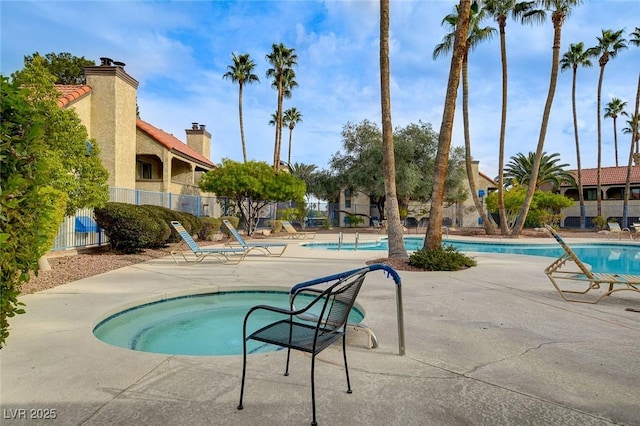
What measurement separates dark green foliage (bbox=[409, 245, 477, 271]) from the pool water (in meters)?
3.44

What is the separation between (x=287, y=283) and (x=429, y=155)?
22.5m

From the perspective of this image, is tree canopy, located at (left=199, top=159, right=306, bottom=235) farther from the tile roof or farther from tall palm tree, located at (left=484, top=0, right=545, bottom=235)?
tall palm tree, located at (left=484, top=0, right=545, bottom=235)

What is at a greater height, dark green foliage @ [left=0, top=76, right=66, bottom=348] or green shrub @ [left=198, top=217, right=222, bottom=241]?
dark green foliage @ [left=0, top=76, right=66, bottom=348]

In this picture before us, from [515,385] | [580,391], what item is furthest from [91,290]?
[580,391]

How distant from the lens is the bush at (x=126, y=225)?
34.7 ft

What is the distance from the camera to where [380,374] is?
3.04 m

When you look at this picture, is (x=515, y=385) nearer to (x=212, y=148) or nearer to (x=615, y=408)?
(x=615, y=408)

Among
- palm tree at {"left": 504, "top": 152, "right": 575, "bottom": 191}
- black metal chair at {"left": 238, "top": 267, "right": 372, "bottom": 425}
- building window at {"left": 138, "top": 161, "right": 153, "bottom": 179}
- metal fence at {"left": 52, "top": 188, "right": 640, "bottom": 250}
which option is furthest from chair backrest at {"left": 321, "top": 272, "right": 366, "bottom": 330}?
palm tree at {"left": 504, "top": 152, "right": 575, "bottom": 191}

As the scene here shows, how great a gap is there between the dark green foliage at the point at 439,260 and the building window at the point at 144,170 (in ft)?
59.2

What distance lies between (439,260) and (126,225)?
8.55m

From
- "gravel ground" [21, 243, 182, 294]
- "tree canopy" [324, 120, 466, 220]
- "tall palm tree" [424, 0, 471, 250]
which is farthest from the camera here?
"tree canopy" [324, 120, 466, 220]

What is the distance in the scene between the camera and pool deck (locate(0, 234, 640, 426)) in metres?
2.41

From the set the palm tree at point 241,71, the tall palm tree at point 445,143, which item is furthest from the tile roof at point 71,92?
the palm tree at point 241,71

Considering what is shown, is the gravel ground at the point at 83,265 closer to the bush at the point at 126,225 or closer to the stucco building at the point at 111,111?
the bush at the point at 126,225
